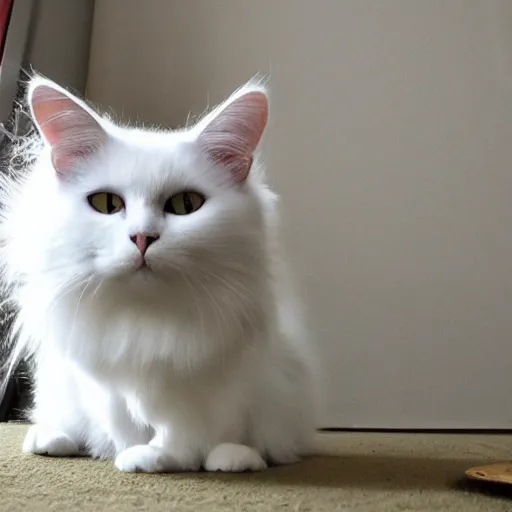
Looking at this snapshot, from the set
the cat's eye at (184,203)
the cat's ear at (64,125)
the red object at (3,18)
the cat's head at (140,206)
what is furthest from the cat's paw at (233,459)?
the red object at (3,18)

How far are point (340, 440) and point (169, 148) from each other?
2.74ft

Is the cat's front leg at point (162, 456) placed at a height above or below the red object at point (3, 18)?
below

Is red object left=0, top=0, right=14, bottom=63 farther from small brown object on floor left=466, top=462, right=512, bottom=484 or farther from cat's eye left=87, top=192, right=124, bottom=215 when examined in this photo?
small brown object on floor left=466, top=462, right=512, bottom=484

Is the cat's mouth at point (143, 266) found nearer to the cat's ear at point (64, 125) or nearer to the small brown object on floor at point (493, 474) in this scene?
the cat's ear at point (64, 125)

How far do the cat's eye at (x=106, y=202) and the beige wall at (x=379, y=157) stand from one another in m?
1.14

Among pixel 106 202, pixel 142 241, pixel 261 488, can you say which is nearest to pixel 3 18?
pixel 106 202

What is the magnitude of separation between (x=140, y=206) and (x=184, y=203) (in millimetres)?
76

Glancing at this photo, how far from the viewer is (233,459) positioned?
0.99 metres

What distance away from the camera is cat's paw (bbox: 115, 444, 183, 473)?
0.97 metres

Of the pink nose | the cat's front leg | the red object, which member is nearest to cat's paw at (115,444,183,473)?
the cat's front leg

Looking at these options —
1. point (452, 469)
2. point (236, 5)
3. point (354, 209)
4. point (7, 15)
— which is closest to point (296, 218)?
point (354, 209)

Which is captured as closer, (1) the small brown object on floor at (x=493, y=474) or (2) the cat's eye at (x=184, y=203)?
(1) the small brown object on floor at (x=493, y=474)

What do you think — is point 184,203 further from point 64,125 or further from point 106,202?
point 64,125

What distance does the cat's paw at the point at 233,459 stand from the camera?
988 mm
